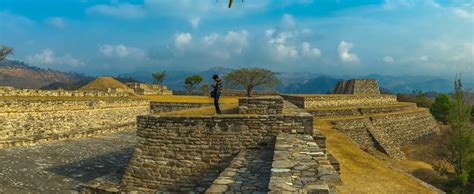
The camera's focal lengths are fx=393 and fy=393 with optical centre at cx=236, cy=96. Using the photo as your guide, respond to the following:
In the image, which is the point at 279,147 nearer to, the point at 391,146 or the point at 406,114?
the point at 391,146

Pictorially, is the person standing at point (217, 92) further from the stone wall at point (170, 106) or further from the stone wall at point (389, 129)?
the stone wall at point (170, 106)

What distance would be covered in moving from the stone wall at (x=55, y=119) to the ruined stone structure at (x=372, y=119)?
17.3m

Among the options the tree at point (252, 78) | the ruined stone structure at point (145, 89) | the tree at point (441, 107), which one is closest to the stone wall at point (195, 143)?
the tree at point (252, 78)

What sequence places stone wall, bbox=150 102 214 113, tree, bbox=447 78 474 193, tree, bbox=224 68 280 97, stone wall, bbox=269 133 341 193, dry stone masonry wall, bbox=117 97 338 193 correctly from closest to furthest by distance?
stone wall, bbox=269 133 341 193
dry stone masonry wall, bbox=117 97 338 193
tree, bbox=447 78 474 193
stone wall, bbox=150 102 214 113
tree, bbox=224 68 280 97

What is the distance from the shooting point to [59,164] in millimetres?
17422

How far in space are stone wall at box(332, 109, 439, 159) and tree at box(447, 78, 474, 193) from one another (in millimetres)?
5201

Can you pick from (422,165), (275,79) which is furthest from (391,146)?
(275,79)

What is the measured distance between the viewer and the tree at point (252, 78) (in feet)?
193

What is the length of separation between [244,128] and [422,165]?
20.1m

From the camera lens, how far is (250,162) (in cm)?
1002

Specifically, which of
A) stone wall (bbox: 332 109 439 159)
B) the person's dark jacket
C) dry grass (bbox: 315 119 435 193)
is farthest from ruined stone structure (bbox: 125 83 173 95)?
dry grass (bbox: 315 119 435 193)

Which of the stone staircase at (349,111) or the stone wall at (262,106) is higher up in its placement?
the stone wall at (262,106)

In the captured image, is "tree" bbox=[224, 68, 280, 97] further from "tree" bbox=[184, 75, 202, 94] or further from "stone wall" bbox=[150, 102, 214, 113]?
"tree" bbox=[184, 75, 202, 94]

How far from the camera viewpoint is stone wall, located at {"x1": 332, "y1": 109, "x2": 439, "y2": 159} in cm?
3180
